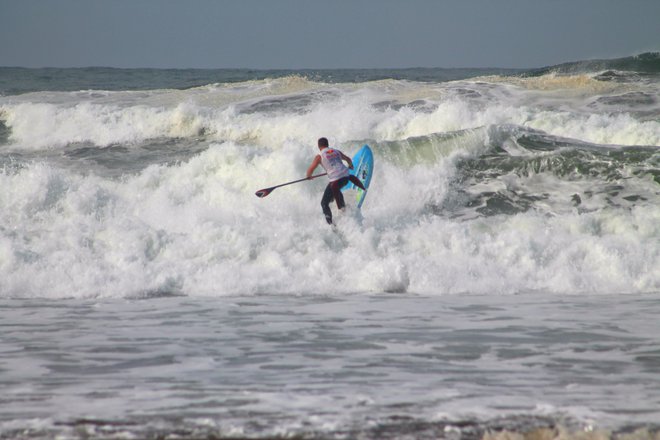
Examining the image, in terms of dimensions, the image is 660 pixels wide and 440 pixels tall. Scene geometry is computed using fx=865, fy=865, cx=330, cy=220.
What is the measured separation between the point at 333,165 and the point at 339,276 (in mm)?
2007

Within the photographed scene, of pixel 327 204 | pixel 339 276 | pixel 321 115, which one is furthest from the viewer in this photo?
pixel 321 115

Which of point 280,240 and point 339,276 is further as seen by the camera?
point 280,240

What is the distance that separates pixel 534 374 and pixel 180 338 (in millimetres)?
3095

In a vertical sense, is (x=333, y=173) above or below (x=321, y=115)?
below

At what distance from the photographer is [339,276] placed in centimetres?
1065

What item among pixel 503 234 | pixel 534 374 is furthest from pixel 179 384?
pixel 503 234

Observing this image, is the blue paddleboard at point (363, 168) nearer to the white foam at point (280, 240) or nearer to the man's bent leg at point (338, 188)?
the white foam at point (280, 240)

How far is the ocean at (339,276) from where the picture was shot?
5574mm

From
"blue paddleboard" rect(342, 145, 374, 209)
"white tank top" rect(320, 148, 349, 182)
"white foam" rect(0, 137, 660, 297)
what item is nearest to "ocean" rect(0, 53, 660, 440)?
"white foam" rect(0, 137, 660, 297)

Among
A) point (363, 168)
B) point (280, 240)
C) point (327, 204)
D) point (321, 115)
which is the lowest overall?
point (280, 240)

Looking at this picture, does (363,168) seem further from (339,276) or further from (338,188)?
(339,276)

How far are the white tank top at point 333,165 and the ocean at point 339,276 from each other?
0.67 metres

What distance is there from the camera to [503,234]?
38.9 ft

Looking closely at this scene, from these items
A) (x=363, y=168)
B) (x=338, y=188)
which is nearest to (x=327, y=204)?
(x=338, y=188)
